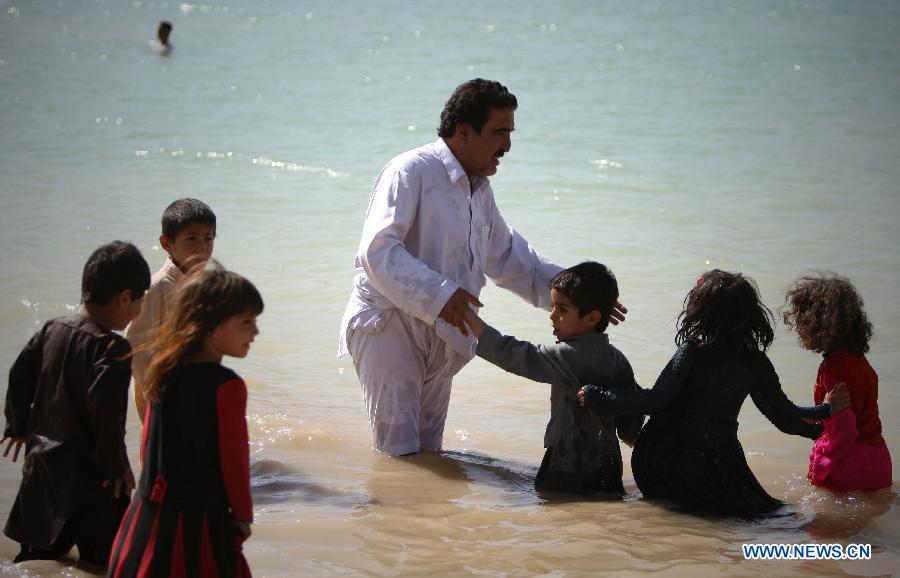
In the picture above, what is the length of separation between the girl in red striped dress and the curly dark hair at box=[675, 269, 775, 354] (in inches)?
73.4

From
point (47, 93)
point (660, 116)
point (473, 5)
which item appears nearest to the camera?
point (660, 116)

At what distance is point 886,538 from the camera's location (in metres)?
A: 4.08

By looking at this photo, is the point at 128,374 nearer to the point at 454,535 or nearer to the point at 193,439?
the point at 193,439

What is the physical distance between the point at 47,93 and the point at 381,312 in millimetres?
18621

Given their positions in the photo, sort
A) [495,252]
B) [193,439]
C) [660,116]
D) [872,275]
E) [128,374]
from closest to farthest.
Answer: [193,439] < [128,374] < [495,252] < [872,275] < [660,116]

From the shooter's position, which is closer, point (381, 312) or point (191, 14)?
point (381, 312)

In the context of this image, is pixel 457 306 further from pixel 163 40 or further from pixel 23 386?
pixel 163 40

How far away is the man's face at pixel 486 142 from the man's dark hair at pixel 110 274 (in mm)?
1678

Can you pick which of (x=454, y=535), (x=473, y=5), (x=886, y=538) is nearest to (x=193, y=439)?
(x=454, y=535)

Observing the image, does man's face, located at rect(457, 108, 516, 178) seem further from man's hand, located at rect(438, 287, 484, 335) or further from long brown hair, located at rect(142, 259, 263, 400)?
long brown hair, located at rect(142, 259, 263, 400)

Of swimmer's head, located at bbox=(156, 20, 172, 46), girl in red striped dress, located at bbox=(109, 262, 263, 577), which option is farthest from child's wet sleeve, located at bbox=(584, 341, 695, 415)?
swimmer's head, located at bbox=(156, 20, 172, 46)

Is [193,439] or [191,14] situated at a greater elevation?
[191,14]

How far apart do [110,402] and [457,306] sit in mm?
1446

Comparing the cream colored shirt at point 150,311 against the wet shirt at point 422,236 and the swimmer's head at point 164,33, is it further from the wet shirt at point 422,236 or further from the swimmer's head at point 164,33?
the swimmer's head at point 164,33
